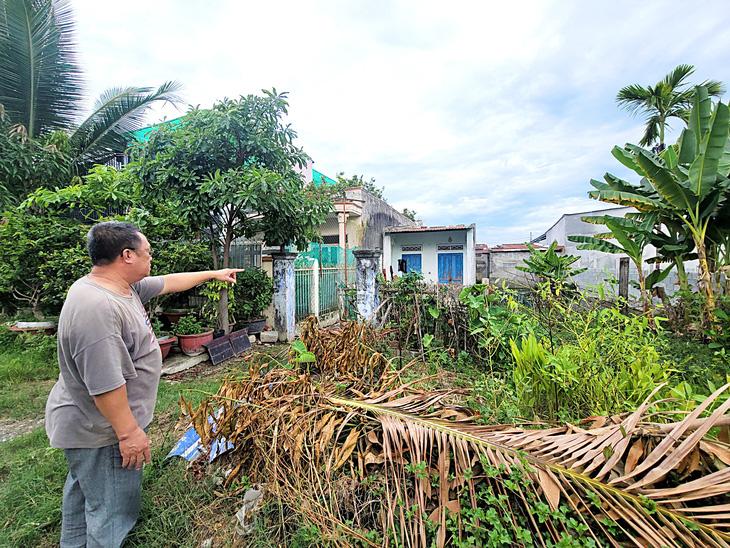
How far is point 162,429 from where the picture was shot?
304cm

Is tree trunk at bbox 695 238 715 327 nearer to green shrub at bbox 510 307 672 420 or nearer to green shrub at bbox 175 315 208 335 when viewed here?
green shrub at bbox 510 307 672 420

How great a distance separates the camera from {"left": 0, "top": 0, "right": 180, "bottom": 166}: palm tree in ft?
25.5

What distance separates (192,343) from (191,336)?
0.12 metres

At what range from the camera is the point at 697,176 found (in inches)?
163

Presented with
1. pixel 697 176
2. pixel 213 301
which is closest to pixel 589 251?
pixel 697 176

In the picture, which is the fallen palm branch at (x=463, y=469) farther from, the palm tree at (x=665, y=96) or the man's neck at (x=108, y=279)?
the palm tree at (x=665, y=96)

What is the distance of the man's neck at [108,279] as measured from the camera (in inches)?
64.1

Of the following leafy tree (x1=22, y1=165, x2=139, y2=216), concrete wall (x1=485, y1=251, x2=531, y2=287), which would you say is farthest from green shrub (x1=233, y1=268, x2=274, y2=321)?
concrete wall (x1=485, y1=251, x2=531, y2=287)

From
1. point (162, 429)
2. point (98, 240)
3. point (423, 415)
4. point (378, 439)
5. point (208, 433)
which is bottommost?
point (162, 429)

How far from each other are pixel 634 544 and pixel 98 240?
8.46 ft

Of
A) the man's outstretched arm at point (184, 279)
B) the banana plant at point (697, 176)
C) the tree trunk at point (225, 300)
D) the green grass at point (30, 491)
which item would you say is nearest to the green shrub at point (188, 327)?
the tree trunk at point (225, 300)

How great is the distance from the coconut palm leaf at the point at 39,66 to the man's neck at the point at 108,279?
1005 centimetres

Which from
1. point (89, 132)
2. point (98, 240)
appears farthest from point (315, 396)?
point (89, 132)

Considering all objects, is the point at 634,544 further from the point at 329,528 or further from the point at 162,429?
the point at 162,429
